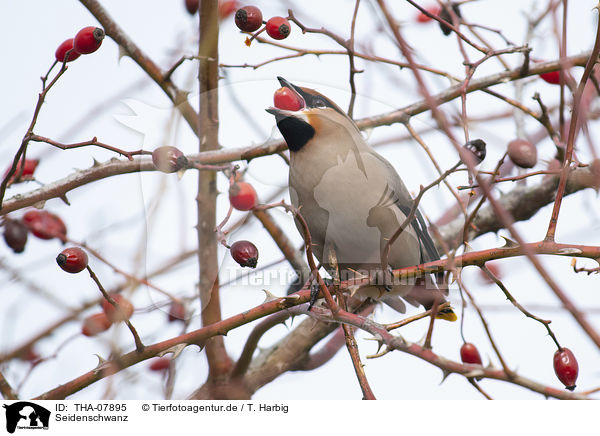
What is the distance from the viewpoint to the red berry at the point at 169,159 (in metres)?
1.88

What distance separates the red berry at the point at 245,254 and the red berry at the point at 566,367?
961 millimetres

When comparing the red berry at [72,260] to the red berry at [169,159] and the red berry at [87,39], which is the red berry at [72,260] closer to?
the red berry at [169,159]

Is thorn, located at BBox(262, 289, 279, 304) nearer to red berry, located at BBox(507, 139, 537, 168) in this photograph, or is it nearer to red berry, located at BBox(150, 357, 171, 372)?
red berry, located at BBox(507, 139, 537, 168)

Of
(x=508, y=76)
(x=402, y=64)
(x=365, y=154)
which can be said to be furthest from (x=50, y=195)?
(x=508, y=76)

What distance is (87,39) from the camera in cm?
209

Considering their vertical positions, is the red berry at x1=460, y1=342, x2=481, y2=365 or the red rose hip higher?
the red rose hip

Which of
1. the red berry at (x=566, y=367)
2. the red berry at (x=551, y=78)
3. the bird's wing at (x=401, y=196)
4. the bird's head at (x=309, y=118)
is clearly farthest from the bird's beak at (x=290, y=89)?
the red berry at (x=551, y=78)

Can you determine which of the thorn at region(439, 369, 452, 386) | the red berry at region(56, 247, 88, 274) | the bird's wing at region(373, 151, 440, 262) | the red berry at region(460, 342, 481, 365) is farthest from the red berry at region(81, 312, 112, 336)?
the thorn at region(439, 369, 452, 386)

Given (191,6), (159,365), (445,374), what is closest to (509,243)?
(445,374)

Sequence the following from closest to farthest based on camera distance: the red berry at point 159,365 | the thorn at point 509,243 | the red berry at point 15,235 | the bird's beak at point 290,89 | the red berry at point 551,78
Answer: the thorn at point 509,243 < the bird's beak at point 290,89 < the red berry at point 15,235 < the red berry at point 551,78 < the red berry at point 159,365

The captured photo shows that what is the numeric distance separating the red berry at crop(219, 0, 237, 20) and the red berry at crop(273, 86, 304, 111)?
0.61 m

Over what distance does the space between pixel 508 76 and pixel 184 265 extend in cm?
143

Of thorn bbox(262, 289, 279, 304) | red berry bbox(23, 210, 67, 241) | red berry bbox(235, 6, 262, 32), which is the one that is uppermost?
red berry bbox(235, 6, 262, 32)

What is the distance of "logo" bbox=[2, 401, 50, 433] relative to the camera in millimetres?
2234
